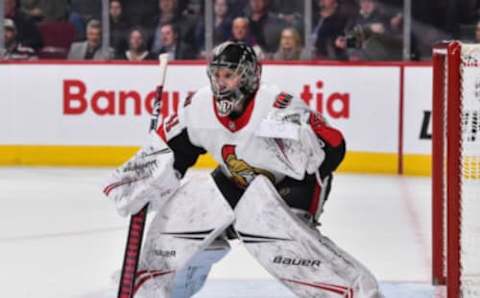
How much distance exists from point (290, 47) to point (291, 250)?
201 inches

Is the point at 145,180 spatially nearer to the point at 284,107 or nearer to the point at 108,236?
the point at 284,107

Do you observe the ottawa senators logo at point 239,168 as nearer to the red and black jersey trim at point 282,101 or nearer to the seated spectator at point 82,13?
Result: the red and black jersey trim at point 282,101

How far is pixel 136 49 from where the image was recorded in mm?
9000

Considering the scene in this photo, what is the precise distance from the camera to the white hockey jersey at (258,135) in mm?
3801

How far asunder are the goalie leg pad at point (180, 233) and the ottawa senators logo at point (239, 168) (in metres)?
0.08

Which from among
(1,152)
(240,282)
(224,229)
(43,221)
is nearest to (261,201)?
(224,229)

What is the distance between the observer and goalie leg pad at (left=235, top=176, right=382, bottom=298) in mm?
3783

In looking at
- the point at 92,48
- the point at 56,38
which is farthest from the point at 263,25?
the point at 56,38

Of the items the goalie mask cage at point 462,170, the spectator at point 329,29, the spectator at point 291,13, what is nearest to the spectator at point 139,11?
the spectator at point 291,13

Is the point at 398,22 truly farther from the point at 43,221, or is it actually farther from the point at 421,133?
the point at 43,221

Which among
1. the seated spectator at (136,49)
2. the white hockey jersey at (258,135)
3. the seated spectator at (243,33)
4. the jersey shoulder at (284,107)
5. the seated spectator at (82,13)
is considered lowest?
the white hockey jersey at (258,135)

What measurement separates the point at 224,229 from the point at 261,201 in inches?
7.0

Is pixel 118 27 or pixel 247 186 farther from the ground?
pixel 118 27

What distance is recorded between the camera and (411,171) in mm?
8258
